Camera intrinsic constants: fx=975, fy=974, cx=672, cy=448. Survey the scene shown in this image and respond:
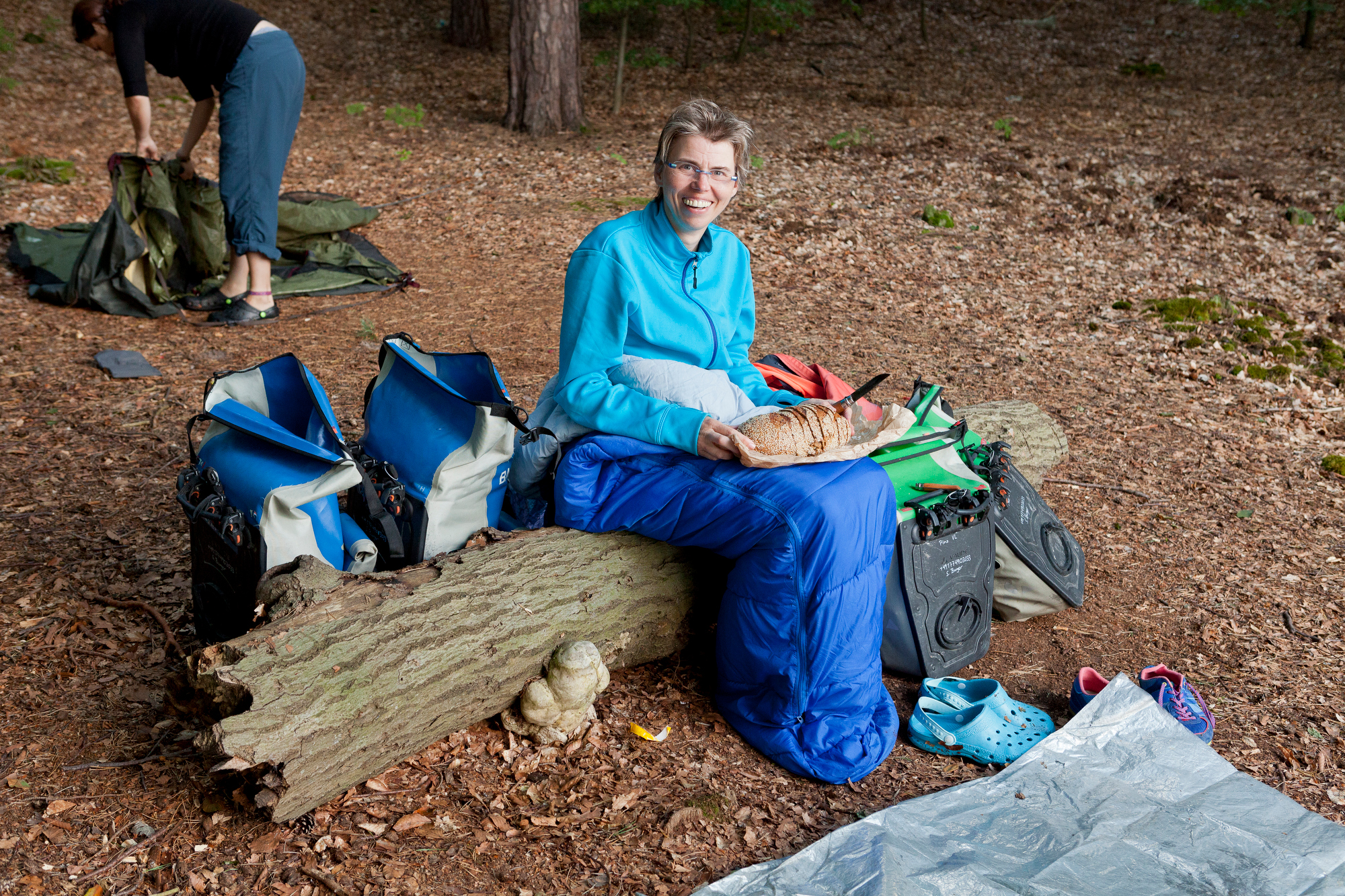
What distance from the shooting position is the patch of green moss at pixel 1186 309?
238 inches

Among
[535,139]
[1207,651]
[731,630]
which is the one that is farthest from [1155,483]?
[535,139]

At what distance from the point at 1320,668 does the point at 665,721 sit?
2.11 m

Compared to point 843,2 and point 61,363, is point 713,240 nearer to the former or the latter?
point 61,363

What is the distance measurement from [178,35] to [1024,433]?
4.61m

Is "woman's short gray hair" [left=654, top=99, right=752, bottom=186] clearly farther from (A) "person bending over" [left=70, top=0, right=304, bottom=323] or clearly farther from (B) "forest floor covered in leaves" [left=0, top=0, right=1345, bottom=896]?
(A) "person bending over" [left=70, top=0, right=304, bottom=323]

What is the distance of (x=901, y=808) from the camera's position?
2.38 m

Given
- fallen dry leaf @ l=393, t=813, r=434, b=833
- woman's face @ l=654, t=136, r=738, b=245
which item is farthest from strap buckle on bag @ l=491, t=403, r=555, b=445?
fallen dry leaf @ l=393, t=813, r=434, b=833

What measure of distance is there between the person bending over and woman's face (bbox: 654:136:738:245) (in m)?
3.20

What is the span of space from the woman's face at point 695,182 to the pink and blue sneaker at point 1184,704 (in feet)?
6.03

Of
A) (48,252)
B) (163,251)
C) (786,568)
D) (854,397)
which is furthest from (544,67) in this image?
(786,568)

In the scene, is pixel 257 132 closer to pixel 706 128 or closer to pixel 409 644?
pixel 706 128

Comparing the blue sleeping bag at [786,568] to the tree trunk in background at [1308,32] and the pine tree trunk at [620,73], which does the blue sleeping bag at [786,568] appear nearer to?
the pine tree trunk at [620,73]

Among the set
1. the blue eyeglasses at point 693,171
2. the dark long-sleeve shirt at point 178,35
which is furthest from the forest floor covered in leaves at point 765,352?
the blue eyeglasses at point 693,171

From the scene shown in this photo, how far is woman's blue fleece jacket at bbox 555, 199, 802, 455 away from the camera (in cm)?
268
